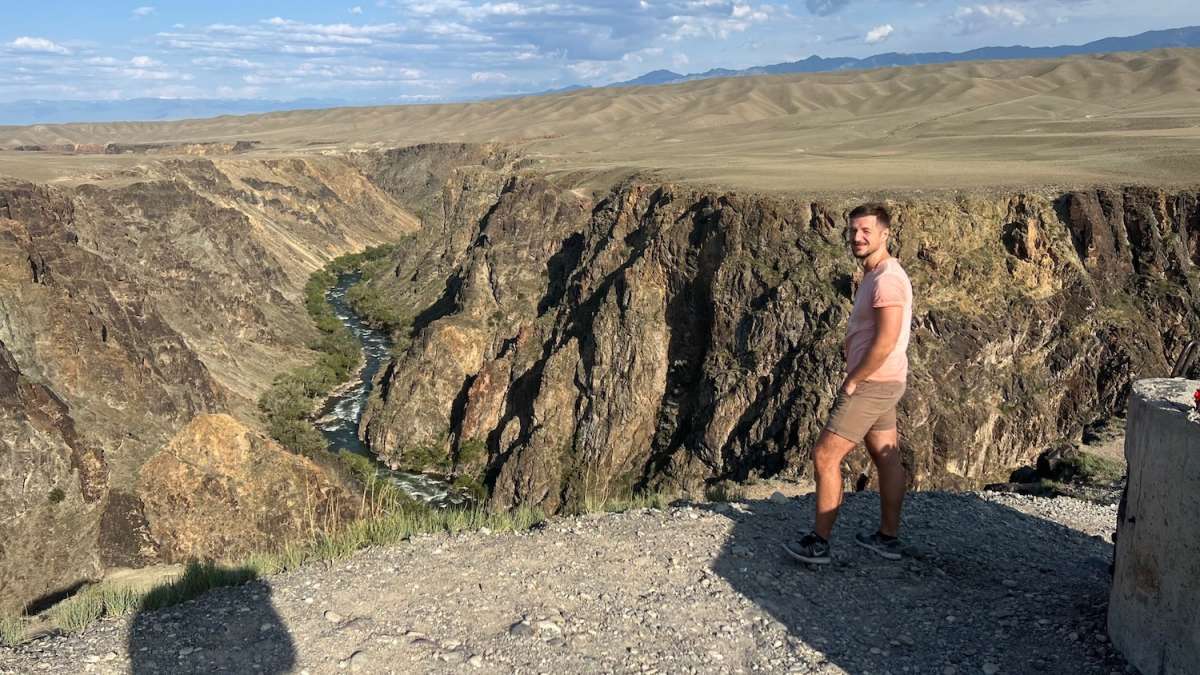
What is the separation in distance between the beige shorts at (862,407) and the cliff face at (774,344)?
17670 mm

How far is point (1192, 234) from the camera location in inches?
1329

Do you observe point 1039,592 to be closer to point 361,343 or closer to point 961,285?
point 961,285

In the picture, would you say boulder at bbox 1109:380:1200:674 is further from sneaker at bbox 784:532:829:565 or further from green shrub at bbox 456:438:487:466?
green shrub at bbox 456:438:487:466

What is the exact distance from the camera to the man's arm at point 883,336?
6.57 meters

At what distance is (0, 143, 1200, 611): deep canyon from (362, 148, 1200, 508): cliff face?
0.11m

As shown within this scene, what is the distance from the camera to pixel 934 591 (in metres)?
7.01

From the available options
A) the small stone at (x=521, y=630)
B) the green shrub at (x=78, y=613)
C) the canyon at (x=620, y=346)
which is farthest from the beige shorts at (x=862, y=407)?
the canyon at (x=620, y=346)

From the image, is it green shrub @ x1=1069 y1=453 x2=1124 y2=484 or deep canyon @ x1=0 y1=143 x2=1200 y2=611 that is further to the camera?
deep canyon @ x1=0 y1=143 x2=1200 y2=611

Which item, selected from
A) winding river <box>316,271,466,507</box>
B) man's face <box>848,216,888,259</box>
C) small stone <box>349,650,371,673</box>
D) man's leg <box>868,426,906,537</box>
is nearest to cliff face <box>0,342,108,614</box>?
winding river <box>316,271,466,507</box>

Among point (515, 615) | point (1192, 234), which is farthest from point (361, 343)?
point (515, 615)

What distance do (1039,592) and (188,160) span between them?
109350 mm

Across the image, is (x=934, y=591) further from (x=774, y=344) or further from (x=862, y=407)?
(x=774, y=344)

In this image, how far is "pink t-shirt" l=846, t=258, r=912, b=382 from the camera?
6.58 metres

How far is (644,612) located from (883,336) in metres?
2.92
